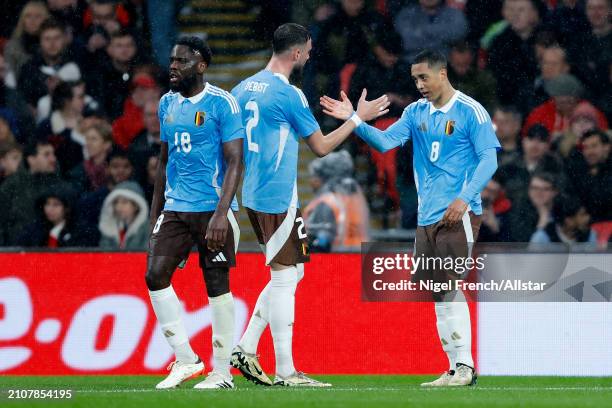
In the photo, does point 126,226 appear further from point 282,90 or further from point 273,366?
point 282,90

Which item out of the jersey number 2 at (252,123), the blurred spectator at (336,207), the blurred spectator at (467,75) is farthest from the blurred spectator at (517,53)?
the jersey number 2 at (252,123)

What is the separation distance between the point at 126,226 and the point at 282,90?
4109mm

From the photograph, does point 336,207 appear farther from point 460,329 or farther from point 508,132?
point 460,329

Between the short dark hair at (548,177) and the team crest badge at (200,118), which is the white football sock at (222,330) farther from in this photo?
the short dark hair at (548,177)

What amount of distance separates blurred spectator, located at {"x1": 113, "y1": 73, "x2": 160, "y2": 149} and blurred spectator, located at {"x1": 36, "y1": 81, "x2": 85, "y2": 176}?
39 centimetres

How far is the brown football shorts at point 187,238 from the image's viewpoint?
814 cm

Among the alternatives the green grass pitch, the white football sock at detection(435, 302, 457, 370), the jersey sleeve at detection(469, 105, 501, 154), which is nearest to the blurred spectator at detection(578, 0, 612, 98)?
the green grass pitch

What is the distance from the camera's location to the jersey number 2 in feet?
27.4

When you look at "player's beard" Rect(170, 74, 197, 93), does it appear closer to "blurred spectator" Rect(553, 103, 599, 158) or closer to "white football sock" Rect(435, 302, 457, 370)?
"white football sock" Rect(435, 302, 457, 370)

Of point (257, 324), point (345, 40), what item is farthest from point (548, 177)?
point (257, 324)

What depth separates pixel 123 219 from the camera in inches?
477

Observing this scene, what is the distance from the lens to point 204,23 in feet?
48.6

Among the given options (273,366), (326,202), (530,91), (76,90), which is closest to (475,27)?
(530,91)

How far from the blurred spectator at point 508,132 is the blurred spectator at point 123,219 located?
3.48 m
